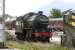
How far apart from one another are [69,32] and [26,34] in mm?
7951

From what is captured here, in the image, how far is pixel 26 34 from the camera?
22125 mm

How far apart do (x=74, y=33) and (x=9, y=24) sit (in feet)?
47.9

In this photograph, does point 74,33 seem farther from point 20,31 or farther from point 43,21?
point 20,31

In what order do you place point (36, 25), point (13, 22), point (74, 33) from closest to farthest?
1. point (74, 33)
2. point (36, 25)
3. point (13, 22)

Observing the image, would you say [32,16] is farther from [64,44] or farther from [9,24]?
[64,44]

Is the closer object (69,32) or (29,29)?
(69,32)

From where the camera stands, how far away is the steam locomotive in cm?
2036

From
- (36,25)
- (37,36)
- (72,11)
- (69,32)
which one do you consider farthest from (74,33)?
(36,25)

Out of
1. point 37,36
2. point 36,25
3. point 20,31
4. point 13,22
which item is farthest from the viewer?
A: point 13,22

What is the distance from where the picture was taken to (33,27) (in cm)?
2127

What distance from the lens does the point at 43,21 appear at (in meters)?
22.1

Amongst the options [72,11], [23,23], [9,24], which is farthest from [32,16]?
[72,11]

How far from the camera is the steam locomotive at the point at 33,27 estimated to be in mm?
20359

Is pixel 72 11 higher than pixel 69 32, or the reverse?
pixel 72 11
